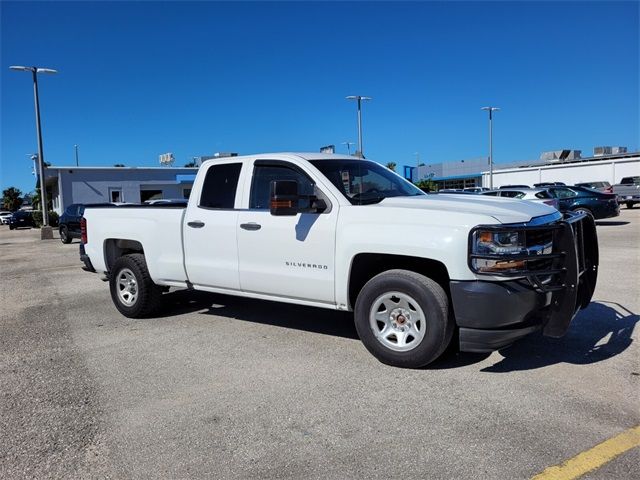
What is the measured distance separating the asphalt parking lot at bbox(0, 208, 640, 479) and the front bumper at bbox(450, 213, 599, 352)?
0.43m

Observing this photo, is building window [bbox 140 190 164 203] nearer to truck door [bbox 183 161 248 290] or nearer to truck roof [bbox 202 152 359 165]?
truck door [bbox 183 161 248 290]

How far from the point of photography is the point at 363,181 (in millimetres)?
5605

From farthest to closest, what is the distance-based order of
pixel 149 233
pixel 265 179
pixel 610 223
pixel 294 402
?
pixel 610 223 → pixel 149 233 → pixel 265 179 → pixel 294 402

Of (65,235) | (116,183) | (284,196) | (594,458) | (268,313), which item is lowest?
(594,458)

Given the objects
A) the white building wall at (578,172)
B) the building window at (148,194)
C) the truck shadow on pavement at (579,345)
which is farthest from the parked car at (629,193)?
the building window at (148,194)

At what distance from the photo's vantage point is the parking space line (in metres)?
3.02

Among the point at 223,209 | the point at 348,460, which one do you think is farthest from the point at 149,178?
the point at 348,460

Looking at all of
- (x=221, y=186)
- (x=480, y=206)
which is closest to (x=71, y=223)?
(x=221, y=186)

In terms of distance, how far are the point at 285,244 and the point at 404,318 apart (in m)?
1.43

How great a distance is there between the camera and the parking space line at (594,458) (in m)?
3.02

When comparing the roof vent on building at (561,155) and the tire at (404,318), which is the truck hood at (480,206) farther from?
the roof vent on building at (561,155)

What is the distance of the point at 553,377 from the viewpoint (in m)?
4.45

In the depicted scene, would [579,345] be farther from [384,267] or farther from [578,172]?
[578,172]

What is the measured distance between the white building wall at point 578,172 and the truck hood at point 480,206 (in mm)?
52127
